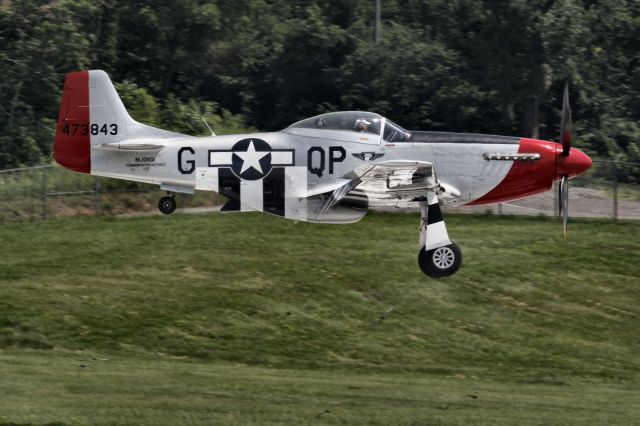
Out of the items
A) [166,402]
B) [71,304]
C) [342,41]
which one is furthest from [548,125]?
[166,402]

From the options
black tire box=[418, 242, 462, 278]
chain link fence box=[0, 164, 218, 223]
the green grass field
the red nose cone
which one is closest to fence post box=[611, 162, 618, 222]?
the green grass field

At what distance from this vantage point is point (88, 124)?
2202cm

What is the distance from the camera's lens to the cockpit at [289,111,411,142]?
20.4 meters

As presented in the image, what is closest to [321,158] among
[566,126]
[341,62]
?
[566,126]

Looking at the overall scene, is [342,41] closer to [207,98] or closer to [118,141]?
[207,98]

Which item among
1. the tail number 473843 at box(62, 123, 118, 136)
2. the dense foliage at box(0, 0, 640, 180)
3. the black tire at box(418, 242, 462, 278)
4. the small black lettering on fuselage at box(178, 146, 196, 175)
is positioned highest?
the dense foliage at box(0, 0, 640, 180)

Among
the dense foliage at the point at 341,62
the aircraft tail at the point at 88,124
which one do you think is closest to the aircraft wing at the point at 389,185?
the aircraft tail at the point at 88,124

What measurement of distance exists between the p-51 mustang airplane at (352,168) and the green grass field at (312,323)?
2.95 meters

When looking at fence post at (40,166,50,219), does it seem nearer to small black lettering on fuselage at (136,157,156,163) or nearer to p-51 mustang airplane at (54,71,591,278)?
p-51 mustang airplane at (54,71,591,278)

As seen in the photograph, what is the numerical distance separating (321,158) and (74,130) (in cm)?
460

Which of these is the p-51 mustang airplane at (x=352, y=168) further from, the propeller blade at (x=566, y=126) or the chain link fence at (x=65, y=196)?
the chain link fence at (x=65, y=196)

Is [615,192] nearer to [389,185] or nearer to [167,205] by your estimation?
[389,185]

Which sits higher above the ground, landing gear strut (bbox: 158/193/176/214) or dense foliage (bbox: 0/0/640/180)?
dense foliage (bbox: 0/0/640/180)

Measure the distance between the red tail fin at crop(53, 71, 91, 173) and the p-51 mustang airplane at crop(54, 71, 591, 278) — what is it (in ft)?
0.89
